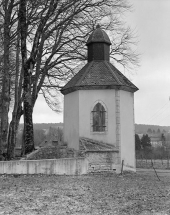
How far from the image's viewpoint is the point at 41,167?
13508 mm

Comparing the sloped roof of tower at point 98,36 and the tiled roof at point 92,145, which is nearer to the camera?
the tiled roof at point 92,145

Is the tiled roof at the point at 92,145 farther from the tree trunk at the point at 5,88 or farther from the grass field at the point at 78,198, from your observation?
the tree trunk at the point at 5,88

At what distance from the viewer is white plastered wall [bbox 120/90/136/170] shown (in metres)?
16.8

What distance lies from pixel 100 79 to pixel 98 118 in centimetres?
206

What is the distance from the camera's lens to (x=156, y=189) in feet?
33.9

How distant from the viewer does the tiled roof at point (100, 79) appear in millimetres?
16797

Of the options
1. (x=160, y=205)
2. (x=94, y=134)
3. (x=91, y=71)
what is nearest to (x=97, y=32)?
(x=91, y=71)

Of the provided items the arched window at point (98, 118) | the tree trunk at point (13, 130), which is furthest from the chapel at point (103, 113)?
the tree trunk at point (13, 130)

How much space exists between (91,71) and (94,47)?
176 cm

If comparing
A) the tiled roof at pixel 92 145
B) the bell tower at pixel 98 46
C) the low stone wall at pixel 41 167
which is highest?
the bell tower at pixel 98 46

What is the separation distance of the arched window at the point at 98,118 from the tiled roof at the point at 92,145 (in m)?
0.75

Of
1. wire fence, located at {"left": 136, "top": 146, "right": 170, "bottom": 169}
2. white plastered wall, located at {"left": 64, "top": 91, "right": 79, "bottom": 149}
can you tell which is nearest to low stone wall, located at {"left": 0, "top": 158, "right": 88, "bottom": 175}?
white plastered wall, located at {"left": 64, "top": 91, "right": 79, "bottom": 149}

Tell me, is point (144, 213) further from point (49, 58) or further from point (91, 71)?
point (49, 58)

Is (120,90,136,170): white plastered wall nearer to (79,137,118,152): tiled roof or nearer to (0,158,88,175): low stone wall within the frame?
(79,137,118,152): tiled roof
